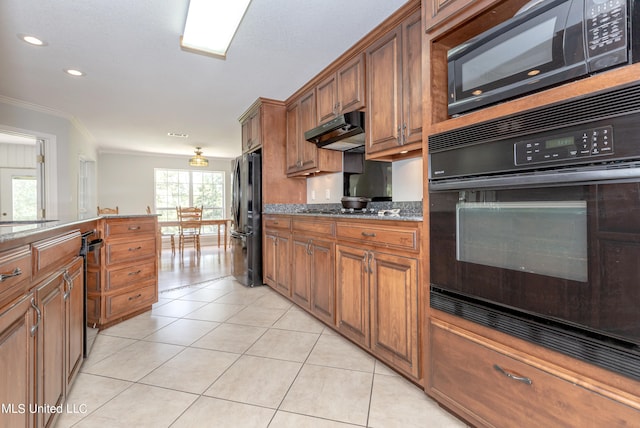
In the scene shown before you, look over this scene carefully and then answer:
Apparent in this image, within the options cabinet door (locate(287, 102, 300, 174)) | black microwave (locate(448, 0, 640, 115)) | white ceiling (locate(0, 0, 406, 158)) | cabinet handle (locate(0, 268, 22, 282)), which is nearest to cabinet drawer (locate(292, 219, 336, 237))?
cabinet door (locate(287, 102, 300, 174))

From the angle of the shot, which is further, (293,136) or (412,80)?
(293,136)

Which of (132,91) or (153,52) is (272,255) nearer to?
(153,52)

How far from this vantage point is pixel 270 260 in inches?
135

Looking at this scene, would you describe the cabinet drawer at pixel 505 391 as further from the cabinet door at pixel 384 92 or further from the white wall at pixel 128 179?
the white wall at pixel 128 179

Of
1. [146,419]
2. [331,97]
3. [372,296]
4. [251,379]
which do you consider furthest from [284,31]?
[146,419]

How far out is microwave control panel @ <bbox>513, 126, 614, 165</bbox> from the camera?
2.86 ft

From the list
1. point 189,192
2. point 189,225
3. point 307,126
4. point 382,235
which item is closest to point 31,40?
point 307,126

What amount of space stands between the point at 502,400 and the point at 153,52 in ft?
11.0

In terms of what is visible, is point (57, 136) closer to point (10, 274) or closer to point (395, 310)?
point (10, 274)

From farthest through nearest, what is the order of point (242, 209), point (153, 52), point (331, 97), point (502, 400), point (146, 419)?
point (242, 209), point (331, 97), point (153, 52), point (146, 419), point (502, 400)

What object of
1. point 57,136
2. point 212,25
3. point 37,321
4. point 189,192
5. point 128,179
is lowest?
point 37,321

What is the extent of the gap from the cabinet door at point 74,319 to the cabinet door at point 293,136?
226cm

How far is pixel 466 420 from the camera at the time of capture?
1.27m

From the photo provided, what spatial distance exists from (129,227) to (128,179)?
5.76 metres
